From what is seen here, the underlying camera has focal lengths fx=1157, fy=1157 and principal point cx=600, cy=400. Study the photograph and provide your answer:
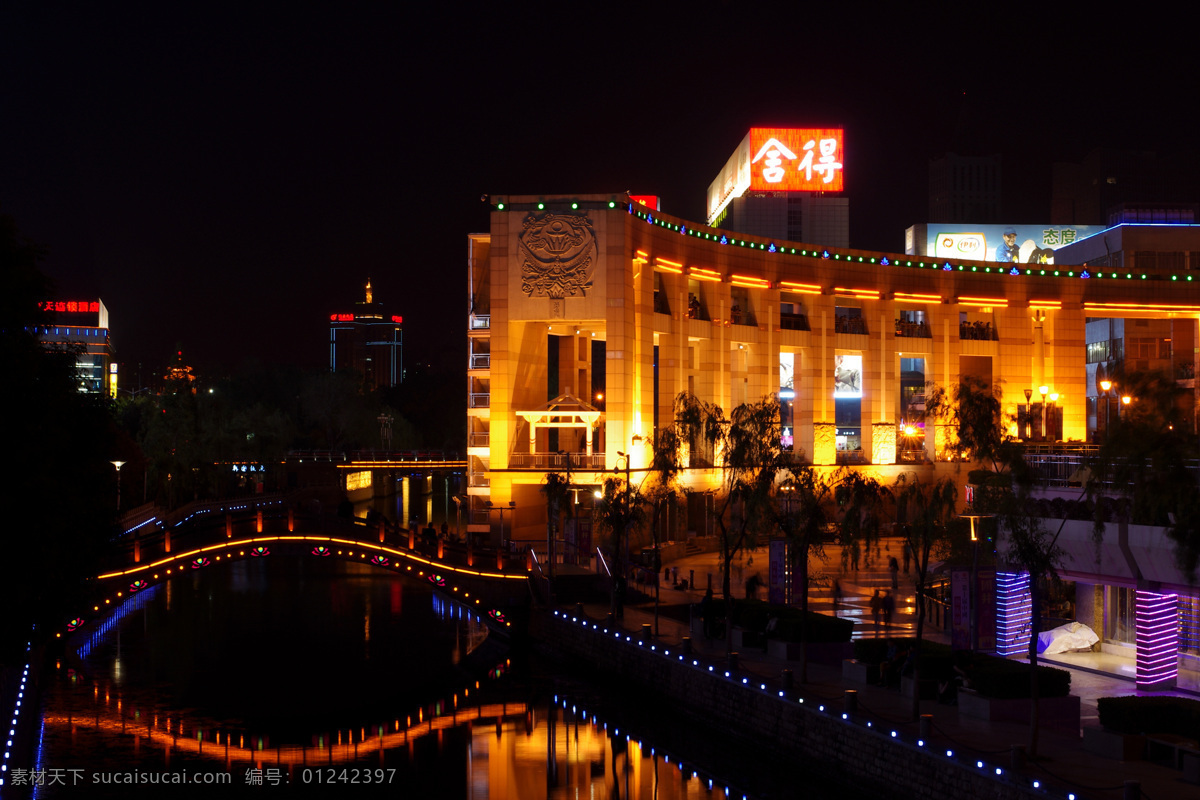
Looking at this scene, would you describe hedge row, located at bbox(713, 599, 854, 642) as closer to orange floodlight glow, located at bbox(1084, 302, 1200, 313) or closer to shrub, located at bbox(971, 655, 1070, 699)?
shrub, located at bbox(971, 655, 1070, 699)

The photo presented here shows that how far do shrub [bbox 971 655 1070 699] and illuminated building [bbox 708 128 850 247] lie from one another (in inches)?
2854

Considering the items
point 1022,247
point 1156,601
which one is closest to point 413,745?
point 1156,601

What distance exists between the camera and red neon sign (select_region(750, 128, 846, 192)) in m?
96.3

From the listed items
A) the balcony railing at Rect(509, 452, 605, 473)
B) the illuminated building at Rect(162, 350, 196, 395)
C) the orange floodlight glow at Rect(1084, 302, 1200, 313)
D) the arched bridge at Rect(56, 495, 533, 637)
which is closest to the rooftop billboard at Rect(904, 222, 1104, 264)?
the orange floodlight glow at Rect(1084, 302, 1200, 313)

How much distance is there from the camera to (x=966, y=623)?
104 ft

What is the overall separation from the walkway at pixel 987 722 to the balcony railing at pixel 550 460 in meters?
17.1

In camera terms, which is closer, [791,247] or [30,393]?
[30,393]

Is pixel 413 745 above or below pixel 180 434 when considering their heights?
below

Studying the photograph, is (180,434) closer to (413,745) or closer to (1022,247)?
(413,745)

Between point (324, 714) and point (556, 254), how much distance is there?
98.2 ft

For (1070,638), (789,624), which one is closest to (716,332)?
(789,624)

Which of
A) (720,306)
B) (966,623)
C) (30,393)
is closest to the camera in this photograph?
(30,393)

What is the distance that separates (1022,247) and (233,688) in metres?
86.0

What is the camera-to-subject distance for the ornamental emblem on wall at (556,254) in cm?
5856
